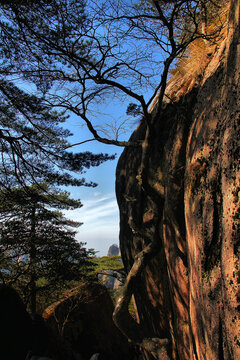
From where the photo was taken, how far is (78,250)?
1096 centimetres

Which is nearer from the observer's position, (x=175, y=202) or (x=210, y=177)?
(x=210, y=177)

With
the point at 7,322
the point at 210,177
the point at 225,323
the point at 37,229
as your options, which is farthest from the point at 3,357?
the point at 37,229

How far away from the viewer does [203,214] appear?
8.26ft

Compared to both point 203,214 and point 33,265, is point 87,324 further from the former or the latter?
point 203,214

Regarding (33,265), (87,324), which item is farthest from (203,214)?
(87,324)

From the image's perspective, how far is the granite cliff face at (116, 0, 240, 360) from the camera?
193cm

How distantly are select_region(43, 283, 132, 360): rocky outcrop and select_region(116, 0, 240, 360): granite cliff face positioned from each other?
14.4ft

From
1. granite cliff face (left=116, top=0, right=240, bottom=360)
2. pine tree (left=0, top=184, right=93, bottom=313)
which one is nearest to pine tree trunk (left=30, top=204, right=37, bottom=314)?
pine tree (left=0, top=184, right=93, bottom=313)

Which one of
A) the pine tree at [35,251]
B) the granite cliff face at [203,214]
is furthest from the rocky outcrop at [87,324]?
the granite cliff face at [203,214]

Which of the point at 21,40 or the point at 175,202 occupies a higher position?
the point at 21,40

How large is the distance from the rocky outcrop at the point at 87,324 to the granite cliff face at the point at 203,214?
4.39m

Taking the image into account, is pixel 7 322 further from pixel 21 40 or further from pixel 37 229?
pixel 37 229

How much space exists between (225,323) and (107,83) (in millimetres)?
4398

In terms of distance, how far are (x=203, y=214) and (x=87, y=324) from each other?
28.5ft
